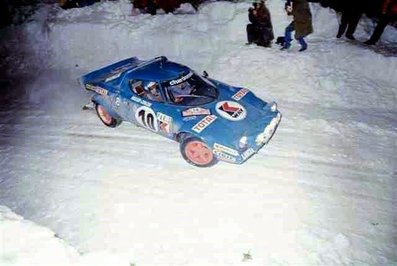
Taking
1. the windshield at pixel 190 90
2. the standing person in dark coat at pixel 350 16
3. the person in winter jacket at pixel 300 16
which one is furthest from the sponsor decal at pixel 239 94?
the standing person in dark coat at pixel 350 16

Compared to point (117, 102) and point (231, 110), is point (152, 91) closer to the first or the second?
point (117, 102)

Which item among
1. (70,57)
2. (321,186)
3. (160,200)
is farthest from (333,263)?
(70,57)

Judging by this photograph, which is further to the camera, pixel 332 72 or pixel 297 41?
pixel 297 41

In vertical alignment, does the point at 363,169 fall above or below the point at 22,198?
above

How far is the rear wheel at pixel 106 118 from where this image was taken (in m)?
8.54

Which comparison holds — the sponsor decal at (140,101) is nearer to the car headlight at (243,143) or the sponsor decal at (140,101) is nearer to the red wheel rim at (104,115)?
the red wheel rim at (104,115)

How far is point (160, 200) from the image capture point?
658 centimetres

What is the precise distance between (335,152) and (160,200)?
321 cm

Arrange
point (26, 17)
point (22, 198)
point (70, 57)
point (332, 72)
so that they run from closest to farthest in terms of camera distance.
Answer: point (22, 198) → point (332, 72) → point (70, 57) → point (26, 17)

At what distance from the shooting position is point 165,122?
7.33 m

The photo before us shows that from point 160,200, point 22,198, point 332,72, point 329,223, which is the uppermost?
point 332,72

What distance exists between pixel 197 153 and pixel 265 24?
5052 mm

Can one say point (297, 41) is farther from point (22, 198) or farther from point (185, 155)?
point (22, 198)

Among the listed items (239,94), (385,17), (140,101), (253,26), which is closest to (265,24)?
(253,26)
